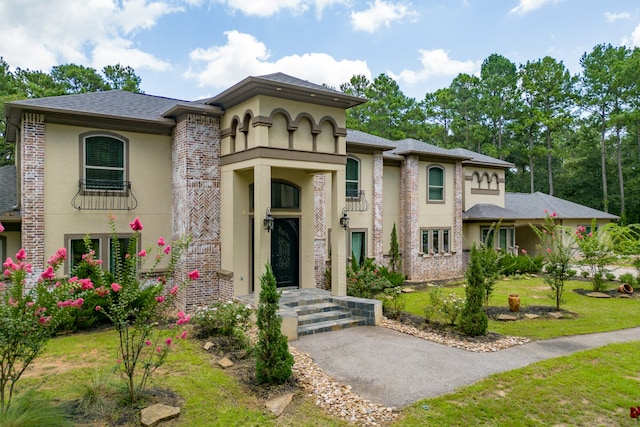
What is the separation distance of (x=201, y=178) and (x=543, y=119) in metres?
33.3

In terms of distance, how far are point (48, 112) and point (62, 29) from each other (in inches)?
366

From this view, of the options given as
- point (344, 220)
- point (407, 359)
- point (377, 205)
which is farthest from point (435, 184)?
point (407, 359)

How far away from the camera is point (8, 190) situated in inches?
463

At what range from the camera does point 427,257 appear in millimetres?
18281

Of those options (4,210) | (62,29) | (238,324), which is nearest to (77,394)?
(238,324)

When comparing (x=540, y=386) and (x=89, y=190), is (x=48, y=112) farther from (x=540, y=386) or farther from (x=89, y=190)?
(x=540, y=386)

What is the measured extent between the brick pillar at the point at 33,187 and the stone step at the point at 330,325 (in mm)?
7359

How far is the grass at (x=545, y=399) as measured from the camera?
5.47 m

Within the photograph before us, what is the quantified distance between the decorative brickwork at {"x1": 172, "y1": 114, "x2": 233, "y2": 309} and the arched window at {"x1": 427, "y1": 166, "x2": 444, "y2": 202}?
10719 mm

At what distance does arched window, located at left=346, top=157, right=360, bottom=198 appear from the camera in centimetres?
1569

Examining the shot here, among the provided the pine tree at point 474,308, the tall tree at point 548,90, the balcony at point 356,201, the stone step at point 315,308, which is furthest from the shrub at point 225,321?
the tall tree at point 548,90

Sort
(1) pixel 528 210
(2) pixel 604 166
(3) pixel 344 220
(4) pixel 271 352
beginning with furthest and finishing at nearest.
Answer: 1. (2) pixel 604 166
2. (1) pixel 528 210
3. (3) pixel 344 220
4. (4) pixel 271 352

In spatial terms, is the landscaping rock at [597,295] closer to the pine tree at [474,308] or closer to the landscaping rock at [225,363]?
the pine tree at [474,308]

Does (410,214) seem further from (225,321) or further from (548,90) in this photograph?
(548,90)
